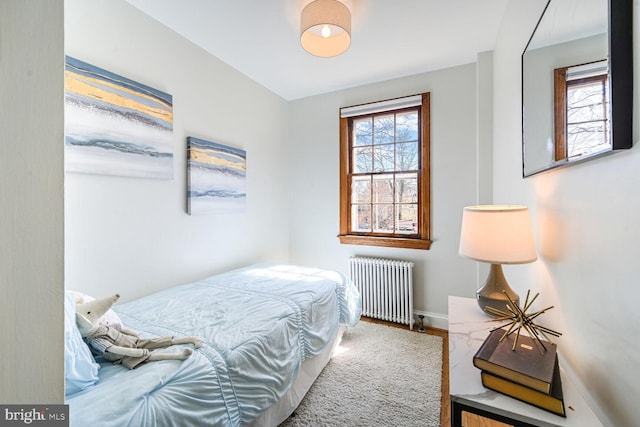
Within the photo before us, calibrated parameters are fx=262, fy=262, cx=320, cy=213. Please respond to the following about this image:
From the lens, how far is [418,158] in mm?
2885

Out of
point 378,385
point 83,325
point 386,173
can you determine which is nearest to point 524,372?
point 378,385

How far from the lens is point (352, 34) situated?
2193mm

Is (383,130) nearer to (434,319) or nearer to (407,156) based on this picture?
(407,156)

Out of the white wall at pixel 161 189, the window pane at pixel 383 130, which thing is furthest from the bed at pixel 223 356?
the window pane at pixel 383 130

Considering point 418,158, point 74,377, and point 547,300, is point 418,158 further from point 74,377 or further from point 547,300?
point 74,377

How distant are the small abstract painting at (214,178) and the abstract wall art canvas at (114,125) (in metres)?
0.21

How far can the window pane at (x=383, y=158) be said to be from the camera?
3027 millimetres

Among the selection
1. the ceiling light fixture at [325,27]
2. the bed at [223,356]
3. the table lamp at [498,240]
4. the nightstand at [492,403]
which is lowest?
the bed at [223,356]

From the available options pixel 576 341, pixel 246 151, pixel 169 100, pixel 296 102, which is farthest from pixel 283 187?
pixel 576 341

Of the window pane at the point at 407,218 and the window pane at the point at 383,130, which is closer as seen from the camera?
the window pane at the point at 407,218

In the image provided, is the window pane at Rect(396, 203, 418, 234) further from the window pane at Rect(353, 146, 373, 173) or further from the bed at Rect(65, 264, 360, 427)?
the bed at Rect(65, 264, 360, 427)

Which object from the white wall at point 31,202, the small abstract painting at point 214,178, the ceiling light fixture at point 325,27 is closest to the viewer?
the white wall at point 31,202

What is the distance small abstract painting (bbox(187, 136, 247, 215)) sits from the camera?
2.22 m

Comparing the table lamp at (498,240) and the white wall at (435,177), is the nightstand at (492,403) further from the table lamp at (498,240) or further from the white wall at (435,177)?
the white wall at (435,177)
